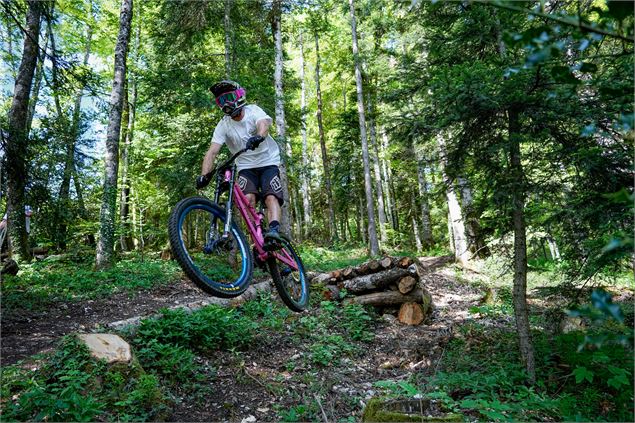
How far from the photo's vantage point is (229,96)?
14.3 feet

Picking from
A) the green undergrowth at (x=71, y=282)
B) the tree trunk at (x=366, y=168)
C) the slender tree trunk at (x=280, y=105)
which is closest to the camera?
the green undergrowth at (x=71, y=282)

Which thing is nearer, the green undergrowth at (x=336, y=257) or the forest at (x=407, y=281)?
the forest at (x=407, y=281)

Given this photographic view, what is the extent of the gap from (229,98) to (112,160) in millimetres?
7010

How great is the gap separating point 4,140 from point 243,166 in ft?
14.3

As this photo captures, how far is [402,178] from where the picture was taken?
77.0 feet

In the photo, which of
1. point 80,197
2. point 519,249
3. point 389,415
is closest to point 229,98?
point 389,415

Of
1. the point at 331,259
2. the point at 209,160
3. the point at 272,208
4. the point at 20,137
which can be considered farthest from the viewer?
the point at 331,259

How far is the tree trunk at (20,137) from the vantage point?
636 centimetres

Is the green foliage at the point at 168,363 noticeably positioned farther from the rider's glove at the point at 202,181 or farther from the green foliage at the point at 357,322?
the green foliage at the point at 357,322

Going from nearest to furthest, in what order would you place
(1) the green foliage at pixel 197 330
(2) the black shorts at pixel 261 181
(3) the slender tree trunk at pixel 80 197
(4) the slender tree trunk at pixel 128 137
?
(2) the black shorts at pixel 261 181
(1) the green foliage at pixel 197 330
(3) the slender tree trunk at pixel 80 197
(4) the slender tree trunk at pixel 128 137

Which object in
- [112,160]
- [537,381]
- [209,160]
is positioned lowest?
[537,381]

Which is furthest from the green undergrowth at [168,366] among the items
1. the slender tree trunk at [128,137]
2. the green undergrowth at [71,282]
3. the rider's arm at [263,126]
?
the slender tree trunk at [128,137]

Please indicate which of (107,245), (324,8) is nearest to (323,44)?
(324,8)

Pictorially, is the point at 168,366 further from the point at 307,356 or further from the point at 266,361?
the point at 307,356
